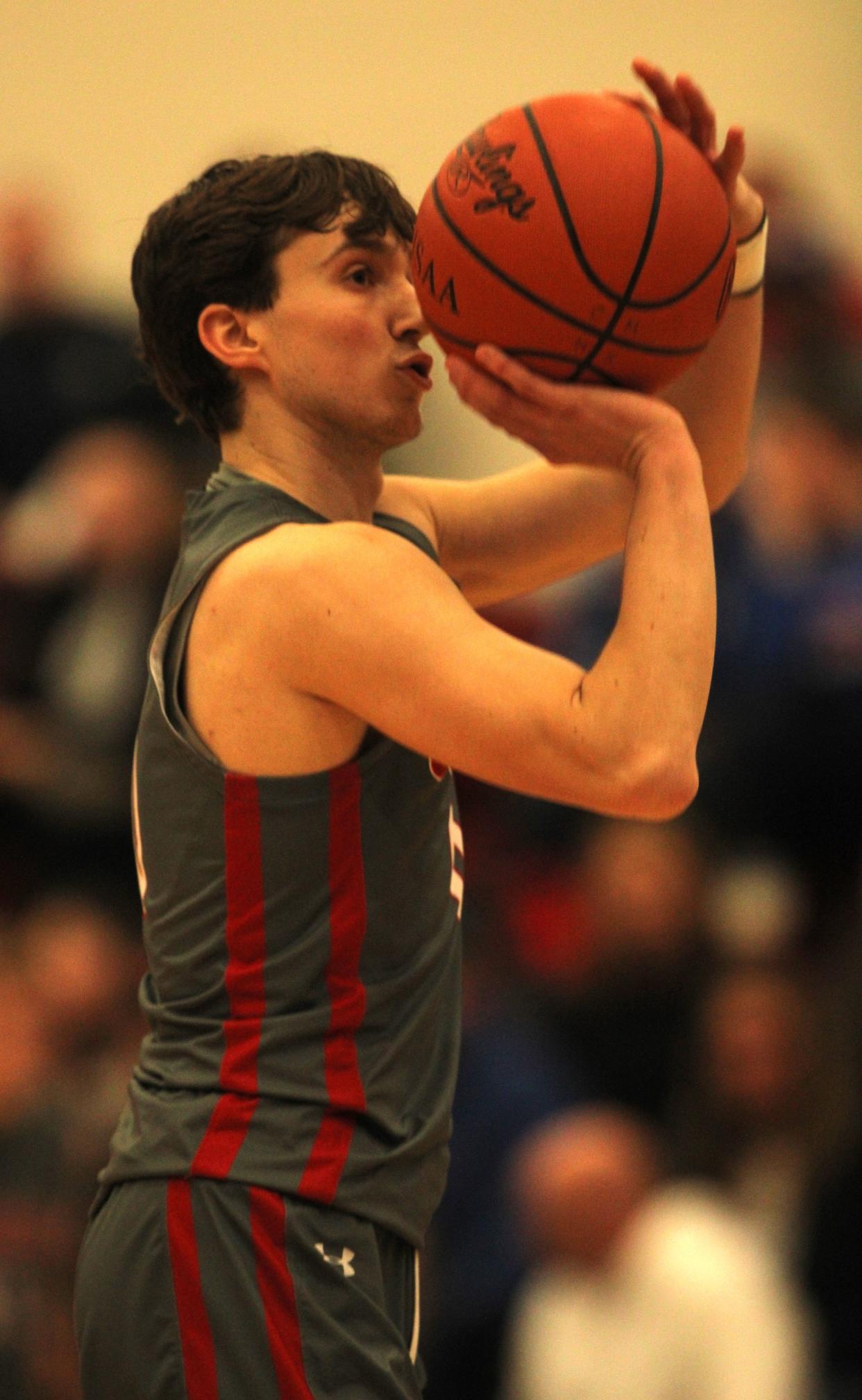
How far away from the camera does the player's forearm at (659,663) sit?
2.16 meters

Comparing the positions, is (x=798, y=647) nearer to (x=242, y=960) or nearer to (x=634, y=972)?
(x=634, y=972)

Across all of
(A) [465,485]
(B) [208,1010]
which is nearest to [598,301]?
(A) [465,485]

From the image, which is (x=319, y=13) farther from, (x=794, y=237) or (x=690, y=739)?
(x=690, y=739)

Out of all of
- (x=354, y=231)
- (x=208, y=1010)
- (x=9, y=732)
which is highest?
(x=354, y=231)

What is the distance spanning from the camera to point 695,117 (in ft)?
8.14

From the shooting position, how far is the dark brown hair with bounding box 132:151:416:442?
103 inches

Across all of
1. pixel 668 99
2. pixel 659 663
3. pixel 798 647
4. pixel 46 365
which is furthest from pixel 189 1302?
pixel 46 365

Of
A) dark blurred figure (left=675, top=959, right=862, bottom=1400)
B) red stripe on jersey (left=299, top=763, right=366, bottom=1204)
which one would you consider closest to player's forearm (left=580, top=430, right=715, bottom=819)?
red stripe on jersey (left=299, top=763, right=366, bottom=1204)

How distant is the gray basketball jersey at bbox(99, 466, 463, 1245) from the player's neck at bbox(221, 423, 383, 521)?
0.08 metres

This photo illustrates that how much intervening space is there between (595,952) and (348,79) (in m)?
3.40

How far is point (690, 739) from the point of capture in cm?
219

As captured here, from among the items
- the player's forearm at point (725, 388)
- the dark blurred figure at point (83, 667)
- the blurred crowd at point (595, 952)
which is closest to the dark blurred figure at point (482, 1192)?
the blurred crowd at point (595, 952)

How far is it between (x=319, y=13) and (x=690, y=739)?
5199 mm

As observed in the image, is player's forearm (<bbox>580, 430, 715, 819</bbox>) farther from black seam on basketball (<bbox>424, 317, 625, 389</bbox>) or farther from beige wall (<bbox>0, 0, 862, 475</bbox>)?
beige wall (<bbox>0, 0, 862, 475</bbox>)
